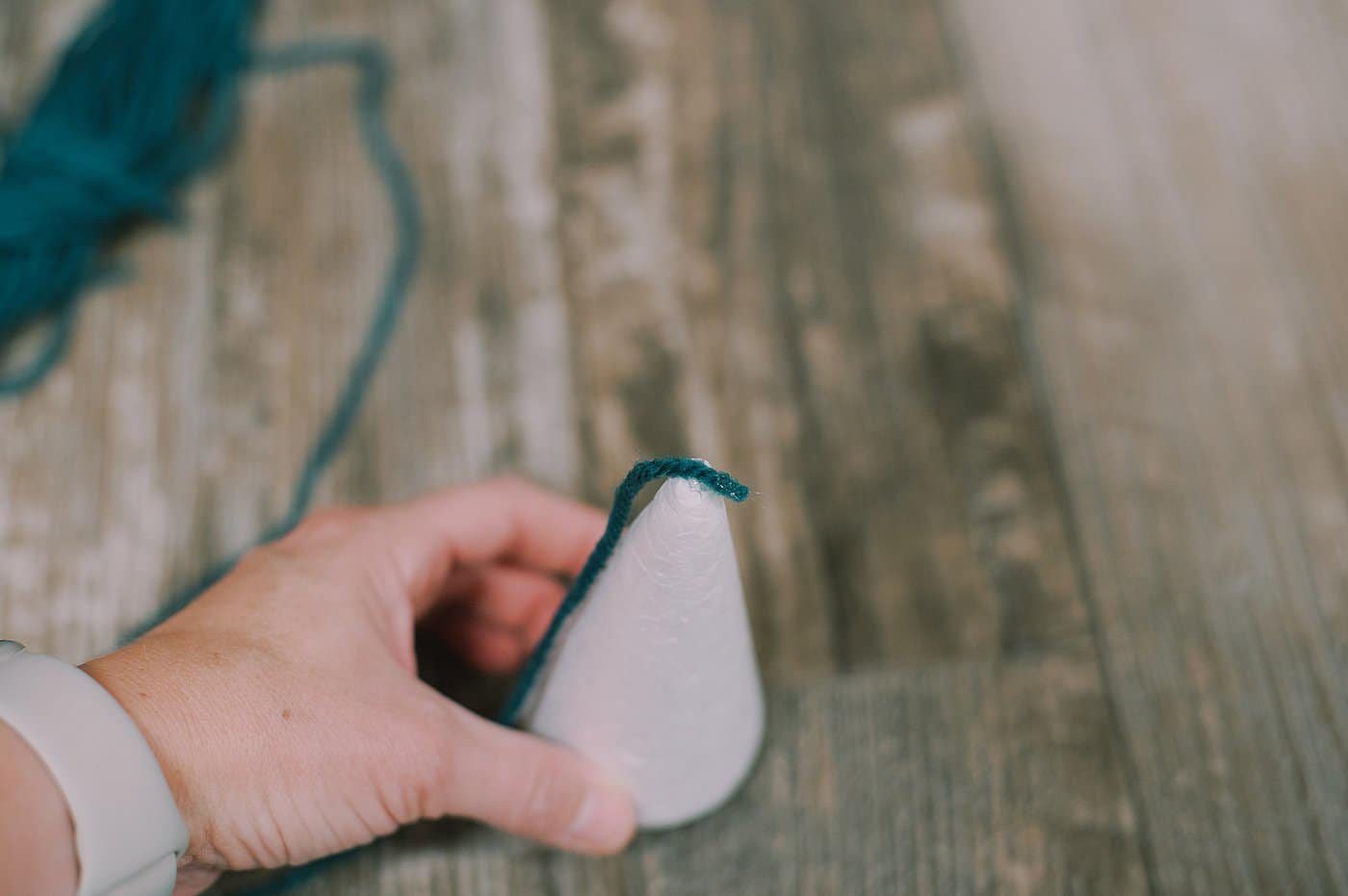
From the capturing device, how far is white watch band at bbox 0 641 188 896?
A: 0.35m

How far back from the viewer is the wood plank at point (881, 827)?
53 cm

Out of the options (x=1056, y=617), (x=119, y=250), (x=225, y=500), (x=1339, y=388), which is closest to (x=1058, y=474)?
(x=1056, y=617)

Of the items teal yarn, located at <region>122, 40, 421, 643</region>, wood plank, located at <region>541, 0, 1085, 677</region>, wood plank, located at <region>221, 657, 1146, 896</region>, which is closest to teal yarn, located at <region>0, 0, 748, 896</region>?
teal yarn, located at <region>122, 40, 421, 643</region>

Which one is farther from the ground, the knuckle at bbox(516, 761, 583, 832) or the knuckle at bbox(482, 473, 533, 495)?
the knuckle at bbox(482, 473, 533, 495)

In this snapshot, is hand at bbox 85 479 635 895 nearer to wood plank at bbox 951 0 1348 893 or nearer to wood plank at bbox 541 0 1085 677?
wood plank at bbox 541 0 1085 677

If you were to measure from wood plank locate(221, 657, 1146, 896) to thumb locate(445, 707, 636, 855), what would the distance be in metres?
0.06

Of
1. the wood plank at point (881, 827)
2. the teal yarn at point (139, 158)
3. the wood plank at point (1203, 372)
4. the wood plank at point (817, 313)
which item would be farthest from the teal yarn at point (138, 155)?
the wood plank at point (1203, 372)

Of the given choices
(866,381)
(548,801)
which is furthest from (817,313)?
(548,801)

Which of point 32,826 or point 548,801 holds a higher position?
point 32,826

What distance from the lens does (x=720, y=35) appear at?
28.7 inches

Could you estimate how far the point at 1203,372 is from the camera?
640 millimetres

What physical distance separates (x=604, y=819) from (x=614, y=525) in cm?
17

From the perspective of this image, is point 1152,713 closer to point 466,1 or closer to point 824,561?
point 824,561

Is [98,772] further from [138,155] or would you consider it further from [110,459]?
[138,155]
